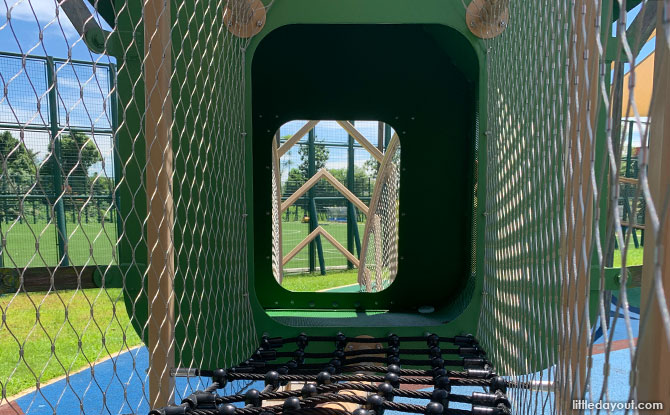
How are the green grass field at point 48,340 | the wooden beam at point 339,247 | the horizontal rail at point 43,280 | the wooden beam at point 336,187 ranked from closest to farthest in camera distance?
the horizontal rail at point 43,280, the wooden beam at point 336,187, the wooden beam at point 339,247, the green grass field at point 48,340

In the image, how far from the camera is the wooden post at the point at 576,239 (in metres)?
0.56

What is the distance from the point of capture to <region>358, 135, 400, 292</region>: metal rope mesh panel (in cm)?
274

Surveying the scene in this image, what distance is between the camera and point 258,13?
1442 millimetres

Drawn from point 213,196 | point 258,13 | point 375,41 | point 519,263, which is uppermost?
point 375,41

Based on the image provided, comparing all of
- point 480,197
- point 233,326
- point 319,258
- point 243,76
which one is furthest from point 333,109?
point 319,258

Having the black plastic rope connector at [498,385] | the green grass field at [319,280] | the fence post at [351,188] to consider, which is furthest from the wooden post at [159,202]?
the green grass field at [319,280]

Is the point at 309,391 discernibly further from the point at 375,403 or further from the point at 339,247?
the point at 339,247

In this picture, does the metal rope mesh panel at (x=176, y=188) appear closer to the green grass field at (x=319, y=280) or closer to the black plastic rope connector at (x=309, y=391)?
the black plastic rope connector at (x=309, y=391)

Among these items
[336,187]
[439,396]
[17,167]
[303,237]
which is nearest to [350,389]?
[439,396]

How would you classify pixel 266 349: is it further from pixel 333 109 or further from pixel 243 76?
pixel 333 109

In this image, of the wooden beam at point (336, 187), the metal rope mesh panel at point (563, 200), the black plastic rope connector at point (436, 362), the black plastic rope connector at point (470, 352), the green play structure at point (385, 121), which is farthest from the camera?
the wooden beam at point (336, 187)

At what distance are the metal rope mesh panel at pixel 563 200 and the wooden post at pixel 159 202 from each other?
75 cm

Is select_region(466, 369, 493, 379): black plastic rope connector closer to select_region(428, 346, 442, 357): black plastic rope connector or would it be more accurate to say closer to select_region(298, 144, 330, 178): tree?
select_region(428, 346, 442, 357): black plastic rope connector

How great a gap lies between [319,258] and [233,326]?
7.71 m
